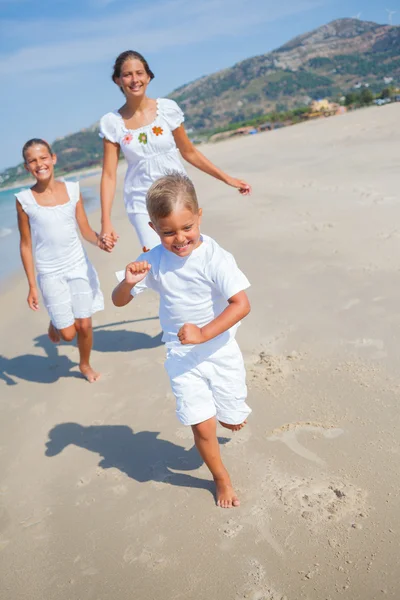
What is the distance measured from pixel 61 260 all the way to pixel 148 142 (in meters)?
1.12

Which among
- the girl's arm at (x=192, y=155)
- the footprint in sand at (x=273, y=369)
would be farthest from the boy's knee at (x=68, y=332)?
the girl's arm at (x=192, y=155)

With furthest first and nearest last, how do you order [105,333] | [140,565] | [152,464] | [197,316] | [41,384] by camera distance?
1. [105,333]
2. [41,384]
3. [152,464]
4. [197,316]
5. [140,565]

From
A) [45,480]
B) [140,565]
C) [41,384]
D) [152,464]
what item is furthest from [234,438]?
[41,384]

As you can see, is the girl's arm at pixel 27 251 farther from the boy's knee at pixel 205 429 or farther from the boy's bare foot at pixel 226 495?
the boy's bare foot at pixel 226 495

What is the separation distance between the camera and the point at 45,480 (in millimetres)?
3025

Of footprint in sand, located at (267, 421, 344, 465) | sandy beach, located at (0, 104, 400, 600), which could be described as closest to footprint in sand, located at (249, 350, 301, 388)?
sandy beach, located at (0, 104, 400, 600)

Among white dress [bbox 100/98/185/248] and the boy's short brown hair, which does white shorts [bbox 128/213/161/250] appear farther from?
the boy's short brown hair

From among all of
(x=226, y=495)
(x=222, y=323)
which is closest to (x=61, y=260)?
(x=222, y=323)

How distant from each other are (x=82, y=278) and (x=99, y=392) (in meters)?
0.90

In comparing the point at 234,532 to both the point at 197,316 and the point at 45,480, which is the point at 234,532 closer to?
the point at 197,316

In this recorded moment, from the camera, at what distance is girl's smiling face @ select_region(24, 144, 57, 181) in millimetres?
3744

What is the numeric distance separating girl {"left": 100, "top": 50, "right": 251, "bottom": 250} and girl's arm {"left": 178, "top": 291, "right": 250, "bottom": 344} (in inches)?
62.1

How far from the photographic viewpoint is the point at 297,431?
9.62 ft

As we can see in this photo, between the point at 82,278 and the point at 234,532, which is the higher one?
the point at 82,278
